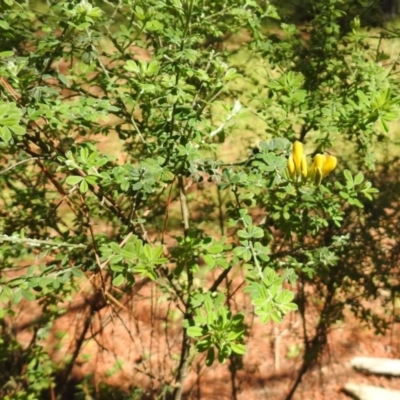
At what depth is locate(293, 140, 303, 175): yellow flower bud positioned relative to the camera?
151 cm

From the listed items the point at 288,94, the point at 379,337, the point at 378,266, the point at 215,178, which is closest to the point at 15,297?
the point at 215,178

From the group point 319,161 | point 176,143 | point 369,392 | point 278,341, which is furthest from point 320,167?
point 278,341

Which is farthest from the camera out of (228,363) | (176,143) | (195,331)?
(228,363)

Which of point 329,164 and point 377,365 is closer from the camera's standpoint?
point 329,164

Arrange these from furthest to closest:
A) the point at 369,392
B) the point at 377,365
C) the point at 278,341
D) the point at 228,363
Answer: the point at 278,341, the point at 228,363, the point at 377,365, the point at 369,392

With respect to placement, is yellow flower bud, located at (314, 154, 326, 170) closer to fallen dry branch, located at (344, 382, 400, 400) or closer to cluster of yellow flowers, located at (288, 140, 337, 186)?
cluster of yellow flowers, located at (288, 140, 337, 186)

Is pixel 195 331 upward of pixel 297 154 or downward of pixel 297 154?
downward

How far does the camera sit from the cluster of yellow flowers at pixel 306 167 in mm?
1504

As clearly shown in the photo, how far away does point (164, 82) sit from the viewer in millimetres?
1605

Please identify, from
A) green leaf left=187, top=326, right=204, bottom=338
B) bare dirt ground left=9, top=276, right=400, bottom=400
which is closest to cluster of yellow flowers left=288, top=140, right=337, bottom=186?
Answer: green leaf left=187, top=326, right=204, bottom=338

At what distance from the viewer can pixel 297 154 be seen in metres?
1.53

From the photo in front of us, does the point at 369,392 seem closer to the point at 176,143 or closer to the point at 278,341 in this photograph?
the point at 278,341

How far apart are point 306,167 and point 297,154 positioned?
63 mm

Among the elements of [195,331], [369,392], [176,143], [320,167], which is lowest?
[369,392]
